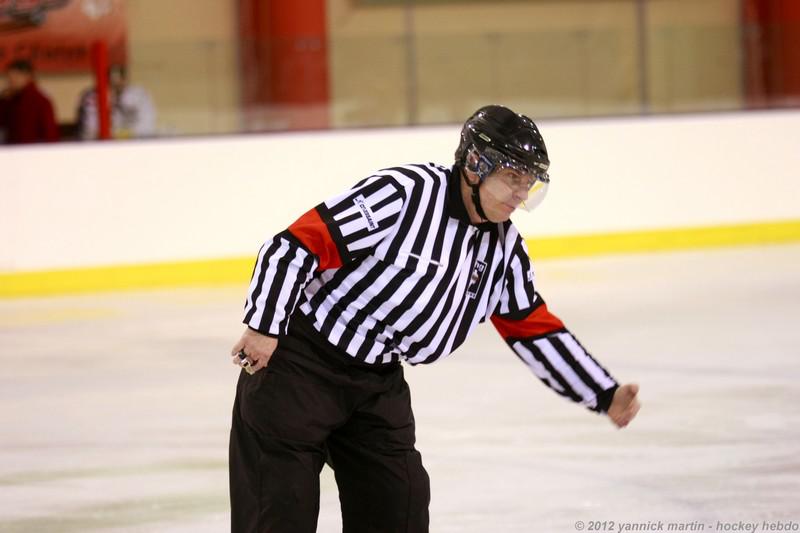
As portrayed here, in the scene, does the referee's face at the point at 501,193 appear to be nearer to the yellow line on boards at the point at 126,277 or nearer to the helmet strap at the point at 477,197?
the helmet strap at the point at 477,197

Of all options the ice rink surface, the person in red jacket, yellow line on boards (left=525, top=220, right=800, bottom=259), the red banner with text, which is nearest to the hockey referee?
the ice rink surface

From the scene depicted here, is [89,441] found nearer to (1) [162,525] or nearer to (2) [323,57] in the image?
(1) [162,525]

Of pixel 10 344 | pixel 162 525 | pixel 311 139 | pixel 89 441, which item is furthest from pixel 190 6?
pixel 162 525

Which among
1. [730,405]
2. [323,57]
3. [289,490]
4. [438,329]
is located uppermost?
[323,57]

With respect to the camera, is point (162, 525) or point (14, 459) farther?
point (14, 459)

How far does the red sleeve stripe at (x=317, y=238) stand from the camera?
7.50 ft

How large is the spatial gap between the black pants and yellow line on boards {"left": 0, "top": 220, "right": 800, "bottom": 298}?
6228mm

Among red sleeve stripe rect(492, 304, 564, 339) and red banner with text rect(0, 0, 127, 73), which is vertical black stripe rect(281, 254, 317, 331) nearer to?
red sleeve stripe rect(492, 304, 564, 339)

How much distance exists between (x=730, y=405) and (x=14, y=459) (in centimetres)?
245

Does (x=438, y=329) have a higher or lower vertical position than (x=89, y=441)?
higher

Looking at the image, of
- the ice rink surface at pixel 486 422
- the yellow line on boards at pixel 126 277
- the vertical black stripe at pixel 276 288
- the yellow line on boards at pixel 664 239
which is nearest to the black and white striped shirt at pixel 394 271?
the vertical black stripe at pixel 276 288

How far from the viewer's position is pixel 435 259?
7.70ft

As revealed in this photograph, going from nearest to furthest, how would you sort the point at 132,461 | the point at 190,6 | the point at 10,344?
the point at 132,461 → the point at 10,344 → the point at 190,6

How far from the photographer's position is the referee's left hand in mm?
2486
